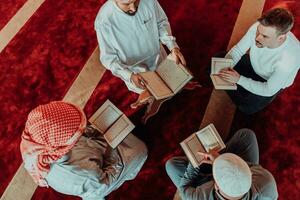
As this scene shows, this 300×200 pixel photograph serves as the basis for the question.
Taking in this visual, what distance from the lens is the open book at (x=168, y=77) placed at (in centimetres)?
248

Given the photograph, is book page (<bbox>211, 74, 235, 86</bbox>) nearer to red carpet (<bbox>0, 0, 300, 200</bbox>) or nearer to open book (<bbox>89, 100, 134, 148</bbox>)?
red carpet (<bbox>0, 0, 300, 200</bbox>)

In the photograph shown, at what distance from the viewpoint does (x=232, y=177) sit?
1.68m

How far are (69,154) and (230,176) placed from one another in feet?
2.70

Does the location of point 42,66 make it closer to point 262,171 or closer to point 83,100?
point 83,100

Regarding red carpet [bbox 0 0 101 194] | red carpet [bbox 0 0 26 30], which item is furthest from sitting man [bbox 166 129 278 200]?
red carpet [bbox 0 0 26 30]

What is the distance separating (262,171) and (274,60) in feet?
2.33

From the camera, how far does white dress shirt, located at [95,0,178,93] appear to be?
230 centimetres

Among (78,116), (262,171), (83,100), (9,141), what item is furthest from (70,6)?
(262,171)

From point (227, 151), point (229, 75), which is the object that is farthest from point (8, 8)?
point (227, 151)

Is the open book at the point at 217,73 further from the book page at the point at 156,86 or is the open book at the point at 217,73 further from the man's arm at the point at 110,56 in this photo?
the man's arm at the point at 110,56

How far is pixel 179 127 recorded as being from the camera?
285 centimetres

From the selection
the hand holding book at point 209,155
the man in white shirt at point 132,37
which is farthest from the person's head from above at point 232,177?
the man in white shirt at point 132,37

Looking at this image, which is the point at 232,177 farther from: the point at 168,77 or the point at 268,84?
the point at 168,77

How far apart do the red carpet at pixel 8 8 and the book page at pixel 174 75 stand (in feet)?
6.00
